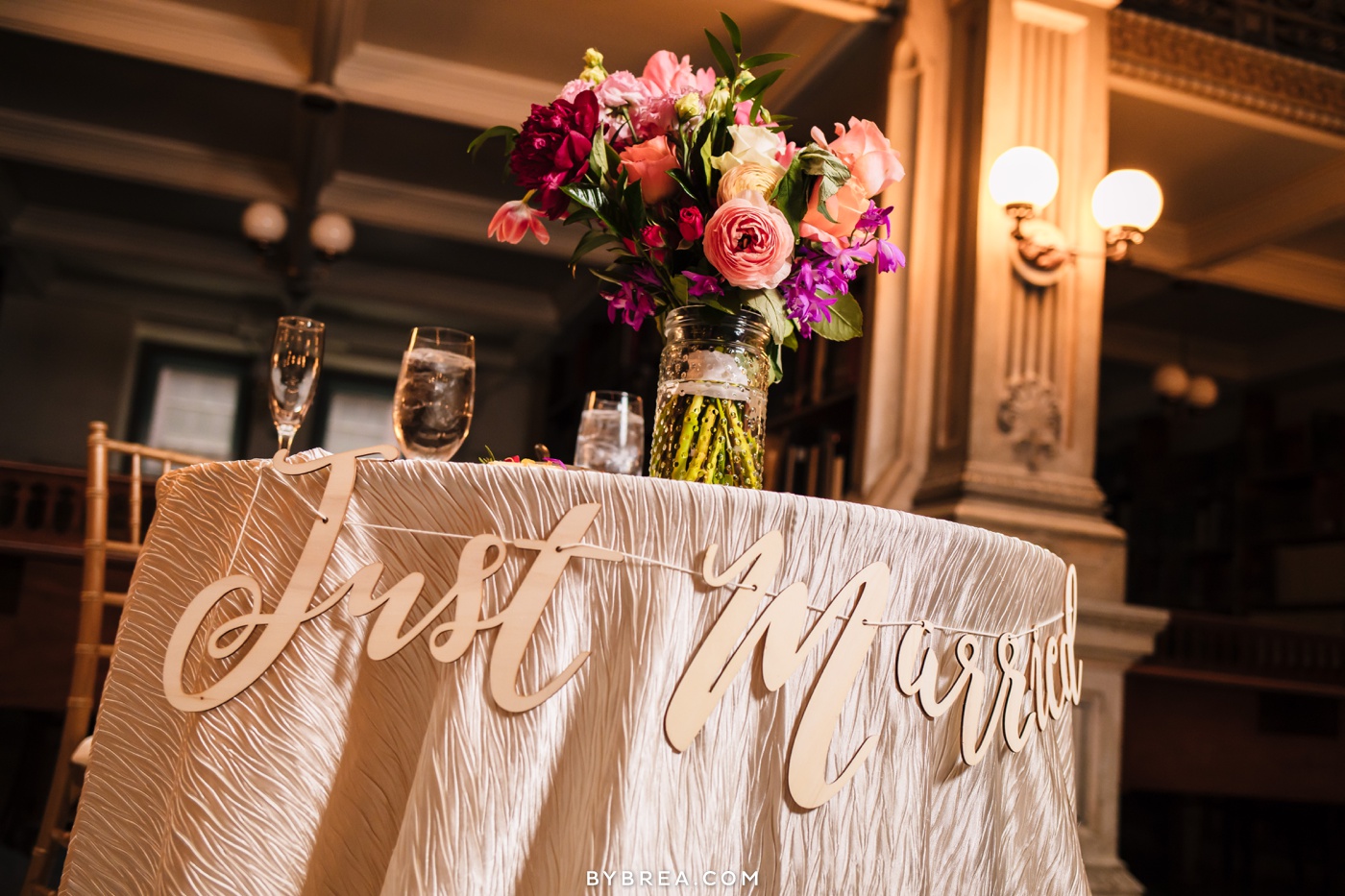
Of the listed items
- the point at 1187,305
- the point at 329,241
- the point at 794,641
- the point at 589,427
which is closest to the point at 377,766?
the point at 794,641

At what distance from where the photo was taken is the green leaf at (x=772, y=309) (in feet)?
3.13

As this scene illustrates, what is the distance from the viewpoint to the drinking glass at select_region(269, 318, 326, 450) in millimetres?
1060

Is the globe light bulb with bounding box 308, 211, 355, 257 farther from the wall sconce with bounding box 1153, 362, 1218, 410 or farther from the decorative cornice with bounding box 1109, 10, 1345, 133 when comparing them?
the wall sconce with bounding box 1153, 362, 1218, 410

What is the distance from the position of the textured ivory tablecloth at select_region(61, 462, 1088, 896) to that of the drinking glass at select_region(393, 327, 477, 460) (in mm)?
212

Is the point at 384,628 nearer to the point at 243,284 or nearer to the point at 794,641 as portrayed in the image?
the point at 794,641

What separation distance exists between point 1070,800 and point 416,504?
67 cm

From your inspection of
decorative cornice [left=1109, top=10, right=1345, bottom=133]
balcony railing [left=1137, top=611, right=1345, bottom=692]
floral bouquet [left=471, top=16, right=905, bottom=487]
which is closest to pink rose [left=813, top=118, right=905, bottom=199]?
floral bouquet [left=471, top=16, right=905, bottom=487]

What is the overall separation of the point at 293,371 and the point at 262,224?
381cm

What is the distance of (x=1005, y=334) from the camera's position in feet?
9.11

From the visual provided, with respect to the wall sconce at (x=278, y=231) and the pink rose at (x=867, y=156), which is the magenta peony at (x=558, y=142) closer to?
the pink rose at (x=867, y=156)

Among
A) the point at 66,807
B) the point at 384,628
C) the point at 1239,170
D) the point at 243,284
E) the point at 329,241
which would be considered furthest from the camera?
the point at 243,284

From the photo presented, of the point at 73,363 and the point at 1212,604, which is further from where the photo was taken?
the point at 73,363

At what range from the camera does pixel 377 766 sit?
71 cm

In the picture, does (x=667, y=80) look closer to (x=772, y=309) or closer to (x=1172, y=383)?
(x=772, y=309)
